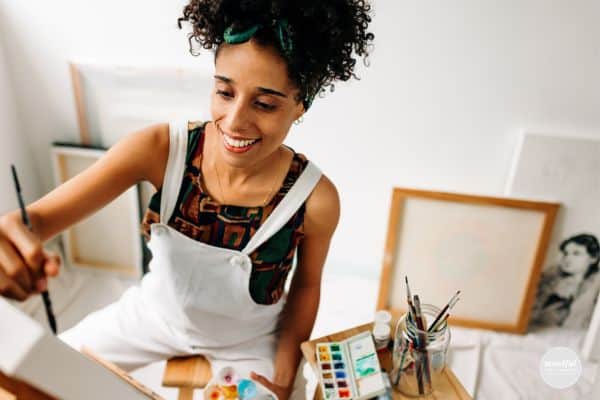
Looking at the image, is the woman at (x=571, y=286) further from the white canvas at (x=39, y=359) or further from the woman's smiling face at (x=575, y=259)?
the white canvas at (x=39, y=359)

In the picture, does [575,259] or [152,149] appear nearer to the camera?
[152,149]

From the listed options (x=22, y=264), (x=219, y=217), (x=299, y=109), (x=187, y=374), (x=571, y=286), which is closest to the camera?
(x=22, y=264)

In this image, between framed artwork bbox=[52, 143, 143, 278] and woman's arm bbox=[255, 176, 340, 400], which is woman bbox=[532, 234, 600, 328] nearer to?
woman's arm bbox=[255, 176, 340, 400]

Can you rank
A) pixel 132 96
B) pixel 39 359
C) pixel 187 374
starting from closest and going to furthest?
pixel 39 359 < pixel 187 374 < pixel 132 96

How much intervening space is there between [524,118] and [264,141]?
0.86 m

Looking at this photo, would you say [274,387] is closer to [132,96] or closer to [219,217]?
[219,217]

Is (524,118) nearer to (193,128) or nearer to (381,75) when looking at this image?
(381,75)

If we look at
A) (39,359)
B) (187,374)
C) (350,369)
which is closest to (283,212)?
(350,369)

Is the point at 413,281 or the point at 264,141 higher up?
the point at 264,141

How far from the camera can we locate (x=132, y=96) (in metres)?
1.45

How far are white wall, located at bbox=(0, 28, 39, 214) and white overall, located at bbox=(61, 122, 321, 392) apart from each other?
618mm

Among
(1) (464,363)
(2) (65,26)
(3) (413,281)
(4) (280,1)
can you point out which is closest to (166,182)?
(4) (280,1)

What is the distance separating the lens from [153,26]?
1.33 meters

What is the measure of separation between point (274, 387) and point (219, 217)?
36 centimetres
